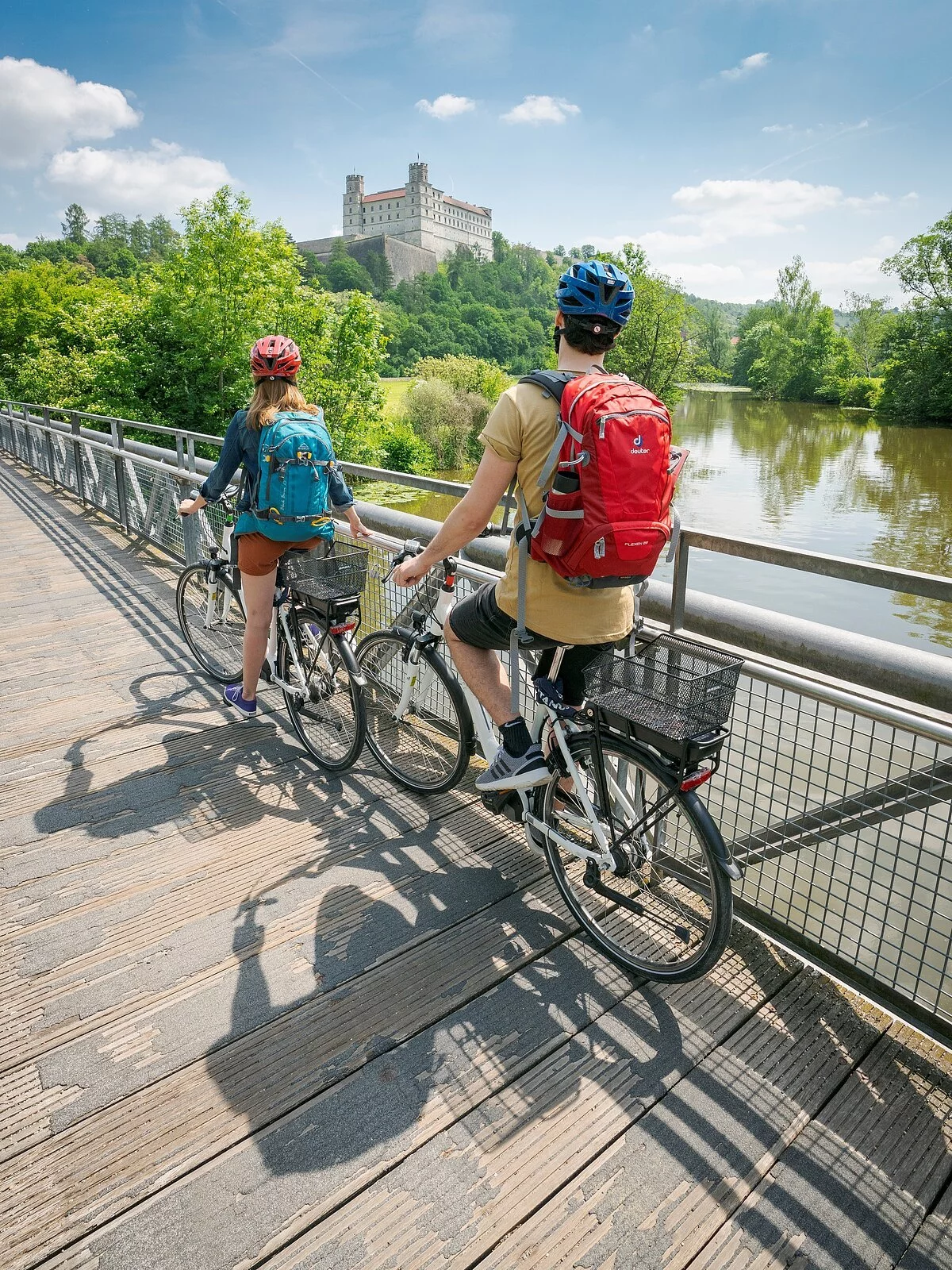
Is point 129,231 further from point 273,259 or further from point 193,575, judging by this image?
point 193,575

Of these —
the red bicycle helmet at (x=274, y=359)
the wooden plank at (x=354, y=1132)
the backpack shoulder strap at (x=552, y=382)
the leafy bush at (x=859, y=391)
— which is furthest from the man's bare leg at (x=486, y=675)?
the leafy bush at (x=859, y=391)

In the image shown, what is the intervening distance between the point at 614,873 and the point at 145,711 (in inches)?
118

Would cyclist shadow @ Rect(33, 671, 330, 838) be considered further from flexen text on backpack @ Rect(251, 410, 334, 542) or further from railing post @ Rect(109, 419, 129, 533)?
railing post @ Rect(109, 419, 129, 533)

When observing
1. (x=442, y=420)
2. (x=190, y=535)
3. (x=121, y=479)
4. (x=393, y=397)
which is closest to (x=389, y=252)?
(x=393, y=397)

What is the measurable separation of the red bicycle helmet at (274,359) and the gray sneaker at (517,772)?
1.86m

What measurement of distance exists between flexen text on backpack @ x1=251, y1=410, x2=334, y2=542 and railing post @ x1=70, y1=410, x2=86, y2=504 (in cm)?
843

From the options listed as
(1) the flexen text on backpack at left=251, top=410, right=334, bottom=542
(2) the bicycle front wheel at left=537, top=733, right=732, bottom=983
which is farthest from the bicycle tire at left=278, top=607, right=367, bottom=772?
(2) the bicycle front wheel at left=537, top=733, right=732, bottom=983

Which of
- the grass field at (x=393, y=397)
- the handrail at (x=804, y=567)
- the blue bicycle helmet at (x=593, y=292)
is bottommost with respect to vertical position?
the grass field at (x=393, y=397)

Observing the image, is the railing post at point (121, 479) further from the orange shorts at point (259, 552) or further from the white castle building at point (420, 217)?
the white castle building at point (420, 217)

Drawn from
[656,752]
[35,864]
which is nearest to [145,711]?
[35,864]

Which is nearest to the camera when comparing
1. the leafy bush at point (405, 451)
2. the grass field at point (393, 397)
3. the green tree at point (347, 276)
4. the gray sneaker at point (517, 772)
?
the gray sneaker at point (517, 772)

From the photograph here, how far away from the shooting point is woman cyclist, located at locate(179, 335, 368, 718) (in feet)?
11.8

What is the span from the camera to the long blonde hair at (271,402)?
11.7 feet

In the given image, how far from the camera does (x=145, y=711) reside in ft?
15.3
